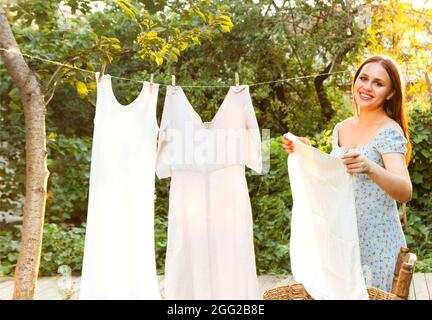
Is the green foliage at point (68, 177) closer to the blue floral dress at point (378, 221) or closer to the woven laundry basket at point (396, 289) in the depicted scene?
the woven laundry basket at point (396, 289)

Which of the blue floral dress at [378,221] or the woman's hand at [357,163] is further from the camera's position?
the blue floral dress at [378,221]

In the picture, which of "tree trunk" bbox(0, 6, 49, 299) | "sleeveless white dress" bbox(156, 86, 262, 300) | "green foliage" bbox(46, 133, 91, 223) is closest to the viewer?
"sleeveless white dress" bbox(156, 86, 262, 300)

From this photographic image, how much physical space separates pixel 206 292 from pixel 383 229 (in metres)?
0.82

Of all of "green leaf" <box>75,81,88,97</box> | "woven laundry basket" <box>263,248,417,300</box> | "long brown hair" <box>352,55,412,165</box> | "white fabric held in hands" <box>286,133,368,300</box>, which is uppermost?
"green leaf" <box>75,81,88,97</box>

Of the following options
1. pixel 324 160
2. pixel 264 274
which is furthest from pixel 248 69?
pixel 324 160

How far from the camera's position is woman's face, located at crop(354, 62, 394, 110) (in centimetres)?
192

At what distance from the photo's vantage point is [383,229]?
192 cm

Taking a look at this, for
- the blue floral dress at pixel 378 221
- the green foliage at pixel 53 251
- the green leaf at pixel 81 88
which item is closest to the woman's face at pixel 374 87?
the blue floral dress at pixel 378 221

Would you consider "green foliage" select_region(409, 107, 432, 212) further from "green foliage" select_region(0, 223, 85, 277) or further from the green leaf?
the green leaf

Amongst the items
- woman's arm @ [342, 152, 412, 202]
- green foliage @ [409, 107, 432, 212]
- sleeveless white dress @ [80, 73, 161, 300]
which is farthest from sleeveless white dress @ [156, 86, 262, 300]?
green foliage @ [409, 107, 432, 212]

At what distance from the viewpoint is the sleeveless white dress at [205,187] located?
2.37m

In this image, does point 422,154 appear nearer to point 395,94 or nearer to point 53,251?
point 53,251

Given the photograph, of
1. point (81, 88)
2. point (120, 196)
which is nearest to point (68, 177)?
point (81, 88)

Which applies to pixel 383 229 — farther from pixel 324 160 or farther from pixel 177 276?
pixel 177 276
